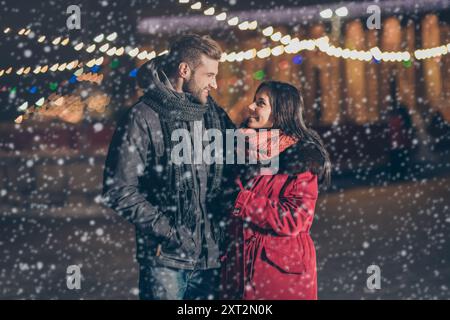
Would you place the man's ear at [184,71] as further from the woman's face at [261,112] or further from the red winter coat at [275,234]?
the red winter coat at [275,234]

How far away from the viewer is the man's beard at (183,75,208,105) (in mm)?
3283

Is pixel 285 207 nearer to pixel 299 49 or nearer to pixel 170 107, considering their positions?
pixel 170 107

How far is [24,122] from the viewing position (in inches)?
352

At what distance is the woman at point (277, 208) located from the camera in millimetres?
3240

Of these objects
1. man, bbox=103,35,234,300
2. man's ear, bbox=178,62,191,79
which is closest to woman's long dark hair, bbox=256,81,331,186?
man, bbox=103,35,234,300

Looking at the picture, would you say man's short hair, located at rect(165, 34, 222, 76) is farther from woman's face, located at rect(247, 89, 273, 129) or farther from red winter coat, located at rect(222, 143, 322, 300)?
red winter coat, located at rect(222, 143, 322, 300)

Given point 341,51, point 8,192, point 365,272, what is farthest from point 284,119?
point 341,51

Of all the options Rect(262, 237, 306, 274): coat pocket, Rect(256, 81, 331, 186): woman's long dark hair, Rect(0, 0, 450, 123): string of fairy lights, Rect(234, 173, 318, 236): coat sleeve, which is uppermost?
Rect(0, 0, 450, 123): string of fairy lights

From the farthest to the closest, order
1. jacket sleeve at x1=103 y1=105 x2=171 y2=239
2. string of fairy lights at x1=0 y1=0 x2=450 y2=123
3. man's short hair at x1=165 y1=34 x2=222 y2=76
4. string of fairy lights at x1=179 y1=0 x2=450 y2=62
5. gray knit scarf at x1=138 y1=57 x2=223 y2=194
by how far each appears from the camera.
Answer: string of fairy lights at x1=0 y1=0 x2=450 y2=123 < string of fairy lights at x1=179 y1=0 x2=450 y2=62 < man's short hair at x1=165 y1=34 x2=222 y2=76 < gray knit scarf at x1=138 y1=57 x2=223 y2=194 < jacket sleeve at x1=103 y1=105 x2=171 y2=239

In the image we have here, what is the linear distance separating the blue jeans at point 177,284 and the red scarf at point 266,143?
0.59 metres

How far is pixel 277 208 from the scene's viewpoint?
127 inches

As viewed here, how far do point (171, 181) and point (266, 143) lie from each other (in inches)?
19.4


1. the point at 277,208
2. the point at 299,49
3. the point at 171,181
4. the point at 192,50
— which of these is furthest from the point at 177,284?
the point at 299,49

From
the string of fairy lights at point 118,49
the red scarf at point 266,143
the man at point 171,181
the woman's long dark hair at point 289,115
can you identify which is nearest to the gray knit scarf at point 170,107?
the man at point 171,181
